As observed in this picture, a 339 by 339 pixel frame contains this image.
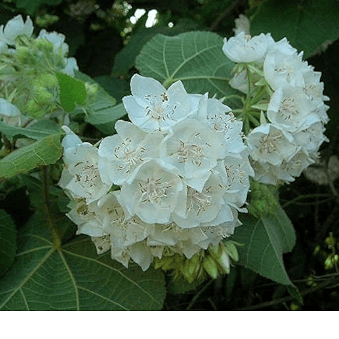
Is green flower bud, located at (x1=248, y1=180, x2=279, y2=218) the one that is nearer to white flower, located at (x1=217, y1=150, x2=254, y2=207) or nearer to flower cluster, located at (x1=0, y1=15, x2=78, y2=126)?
white flower, located at (x1=217, y1=150, x2=254, y2=207)

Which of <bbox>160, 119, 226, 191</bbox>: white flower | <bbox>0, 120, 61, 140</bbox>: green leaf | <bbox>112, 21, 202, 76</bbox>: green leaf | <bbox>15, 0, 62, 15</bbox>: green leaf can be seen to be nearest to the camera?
<bbox>160, 119, 226, 191</bbox>: white flower

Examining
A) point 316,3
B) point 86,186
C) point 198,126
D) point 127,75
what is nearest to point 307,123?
point 198,126

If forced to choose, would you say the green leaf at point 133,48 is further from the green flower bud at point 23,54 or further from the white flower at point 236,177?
the white flower at point 236,177

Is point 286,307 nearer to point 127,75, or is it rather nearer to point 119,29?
point 127,75

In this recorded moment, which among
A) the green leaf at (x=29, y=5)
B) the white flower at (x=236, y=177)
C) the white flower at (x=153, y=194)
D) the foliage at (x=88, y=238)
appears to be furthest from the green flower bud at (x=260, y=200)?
the green leaf at (x=29, y=5)

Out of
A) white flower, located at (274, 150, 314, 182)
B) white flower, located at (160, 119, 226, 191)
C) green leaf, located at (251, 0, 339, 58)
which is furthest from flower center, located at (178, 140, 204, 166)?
green leaf, located at (251, 0, 339, 58)

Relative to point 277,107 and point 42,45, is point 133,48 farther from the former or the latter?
point 277,107

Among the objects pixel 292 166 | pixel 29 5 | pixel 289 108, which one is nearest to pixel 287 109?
pixel 289 108
